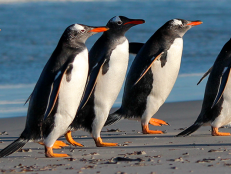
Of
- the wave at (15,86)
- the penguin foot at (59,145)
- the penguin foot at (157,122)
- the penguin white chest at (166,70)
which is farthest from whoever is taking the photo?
the wave at (15,86)

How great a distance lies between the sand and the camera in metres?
3.61

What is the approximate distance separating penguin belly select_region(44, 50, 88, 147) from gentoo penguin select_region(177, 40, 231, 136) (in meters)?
1.28

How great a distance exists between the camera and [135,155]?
164 inches

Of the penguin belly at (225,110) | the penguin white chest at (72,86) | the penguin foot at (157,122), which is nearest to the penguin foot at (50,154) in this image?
the penguin white chest at (72,86)

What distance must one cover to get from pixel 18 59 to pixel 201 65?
5.23m

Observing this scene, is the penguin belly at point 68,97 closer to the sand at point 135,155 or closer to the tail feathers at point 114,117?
the sand at point 135,155

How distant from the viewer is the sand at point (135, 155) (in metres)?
3.61

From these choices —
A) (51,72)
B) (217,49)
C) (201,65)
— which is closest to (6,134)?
(51,72)

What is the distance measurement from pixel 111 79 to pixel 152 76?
0.76 m

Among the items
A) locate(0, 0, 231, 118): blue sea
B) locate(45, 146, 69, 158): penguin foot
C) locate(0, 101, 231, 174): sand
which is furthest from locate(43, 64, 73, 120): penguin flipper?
locate(0, 0, 231, 118): blue sea

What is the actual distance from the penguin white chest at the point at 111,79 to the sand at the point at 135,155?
0.47m

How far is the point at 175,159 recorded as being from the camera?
3836 mm

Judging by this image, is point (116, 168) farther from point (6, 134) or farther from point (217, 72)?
point (6, 134)

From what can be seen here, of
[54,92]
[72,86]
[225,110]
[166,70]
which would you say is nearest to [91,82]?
[72,86]
